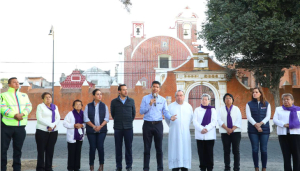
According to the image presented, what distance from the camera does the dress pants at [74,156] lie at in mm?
A: 7137

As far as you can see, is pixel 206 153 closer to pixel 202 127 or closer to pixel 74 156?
pixel 202 127

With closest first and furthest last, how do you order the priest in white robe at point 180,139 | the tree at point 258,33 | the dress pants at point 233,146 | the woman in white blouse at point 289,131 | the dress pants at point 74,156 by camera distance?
the woman in white blouse at point 289,131
the priest in white robe at point 180,139
the dress pants at point 233,146
the dress pants at point 74,156
the tree at point 258,33

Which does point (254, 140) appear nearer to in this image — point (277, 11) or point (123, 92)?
point (123, 92)

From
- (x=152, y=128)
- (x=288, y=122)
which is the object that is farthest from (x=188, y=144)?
(x=288, y=122)

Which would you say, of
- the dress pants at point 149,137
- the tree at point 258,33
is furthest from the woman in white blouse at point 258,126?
the tree at point 258,33

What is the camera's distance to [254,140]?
23.3 ft

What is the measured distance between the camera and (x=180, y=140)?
679 centimetres

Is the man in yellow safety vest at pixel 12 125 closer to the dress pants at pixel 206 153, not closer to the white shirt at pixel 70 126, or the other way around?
the white shirt at pixel 70 126

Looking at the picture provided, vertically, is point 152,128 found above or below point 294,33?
below

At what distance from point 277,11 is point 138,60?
62.9 feet

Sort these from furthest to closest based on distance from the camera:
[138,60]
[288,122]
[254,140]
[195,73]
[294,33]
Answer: [138,60] < [195,73] < [294,33] < [254,140] < [288,122]

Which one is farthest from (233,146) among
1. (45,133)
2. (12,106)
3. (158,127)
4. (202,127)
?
(12,106)

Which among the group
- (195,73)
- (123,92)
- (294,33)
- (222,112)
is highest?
(294,33)

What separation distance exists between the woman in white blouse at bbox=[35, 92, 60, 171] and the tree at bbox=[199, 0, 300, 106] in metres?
13.1
